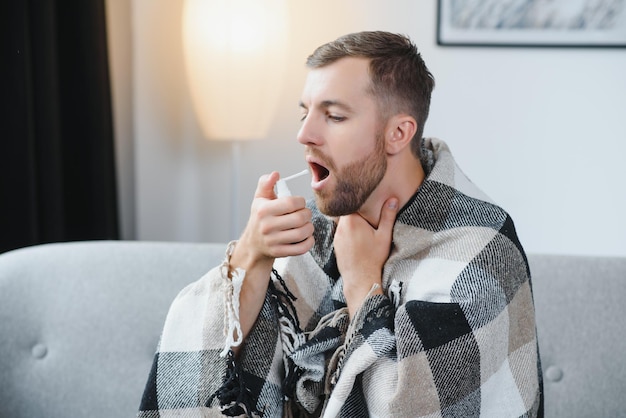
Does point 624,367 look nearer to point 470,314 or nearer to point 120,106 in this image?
point 470,314

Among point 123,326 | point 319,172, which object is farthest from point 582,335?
point 123,326

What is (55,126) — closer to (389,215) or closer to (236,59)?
(236,59)

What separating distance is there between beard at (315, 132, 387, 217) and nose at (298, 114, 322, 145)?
3 centimetres

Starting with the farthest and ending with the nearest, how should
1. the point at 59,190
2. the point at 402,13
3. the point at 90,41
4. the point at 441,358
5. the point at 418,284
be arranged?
the point at 402,13, the point at 90,41, the point at 59,190, the point at 418,284, the point at 441,358

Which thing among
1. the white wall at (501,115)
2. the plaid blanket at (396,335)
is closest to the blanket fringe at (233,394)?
the plaid blanket at (396,335)

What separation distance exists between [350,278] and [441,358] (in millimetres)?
227

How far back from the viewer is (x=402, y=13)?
260cm

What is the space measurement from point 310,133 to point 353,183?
117mm

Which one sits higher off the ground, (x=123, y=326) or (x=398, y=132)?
(x=398, y=132)

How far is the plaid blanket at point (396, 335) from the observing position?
120 centimetres

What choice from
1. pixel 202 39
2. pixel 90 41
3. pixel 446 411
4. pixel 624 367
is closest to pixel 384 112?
pixel 446 411

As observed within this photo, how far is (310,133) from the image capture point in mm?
1302

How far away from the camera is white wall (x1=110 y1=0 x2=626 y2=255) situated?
258 cm

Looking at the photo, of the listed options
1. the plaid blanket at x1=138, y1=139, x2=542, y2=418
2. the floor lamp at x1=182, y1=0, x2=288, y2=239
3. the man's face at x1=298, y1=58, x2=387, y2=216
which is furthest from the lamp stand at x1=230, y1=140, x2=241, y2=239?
the man's face at x1=298, y1=58, x2=387, y2=216
